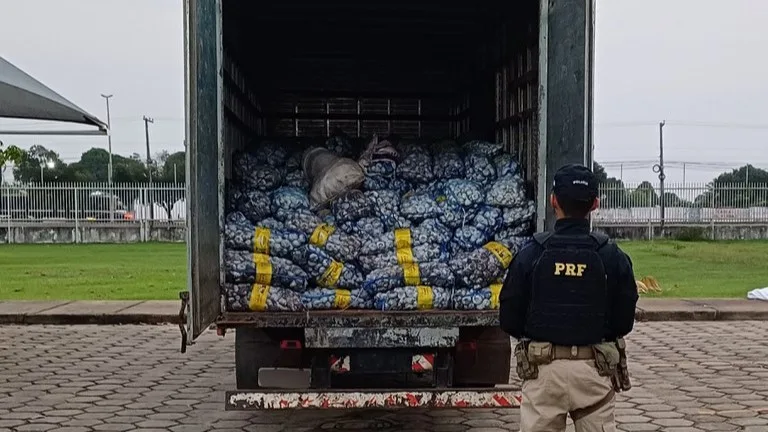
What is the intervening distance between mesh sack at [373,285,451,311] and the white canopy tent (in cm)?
688

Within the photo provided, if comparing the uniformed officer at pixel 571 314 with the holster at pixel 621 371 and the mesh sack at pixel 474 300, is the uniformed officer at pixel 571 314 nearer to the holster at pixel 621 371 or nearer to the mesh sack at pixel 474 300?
the holster at pixel 621 371

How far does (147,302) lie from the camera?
11750 millimetres

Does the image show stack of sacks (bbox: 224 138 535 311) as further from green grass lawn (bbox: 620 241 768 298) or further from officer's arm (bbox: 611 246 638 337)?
green grass lawn (bbox: 620 241 768 298)

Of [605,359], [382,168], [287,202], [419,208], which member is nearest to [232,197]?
[287,202]

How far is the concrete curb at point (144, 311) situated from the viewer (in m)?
10.7

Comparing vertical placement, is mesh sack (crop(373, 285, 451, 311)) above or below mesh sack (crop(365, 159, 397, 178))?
below

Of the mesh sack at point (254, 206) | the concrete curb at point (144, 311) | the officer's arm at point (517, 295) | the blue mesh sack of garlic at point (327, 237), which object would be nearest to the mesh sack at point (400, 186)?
the blue mesh sack of garlic at point (327, 237)

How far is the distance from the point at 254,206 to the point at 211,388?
2005 millimetres

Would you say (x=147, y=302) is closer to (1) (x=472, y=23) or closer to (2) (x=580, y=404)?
(1) (x=472, y=23)

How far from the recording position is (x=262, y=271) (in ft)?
17.3

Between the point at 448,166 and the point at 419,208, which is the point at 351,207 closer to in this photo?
the point at 419,208

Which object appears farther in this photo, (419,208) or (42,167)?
(42,167)

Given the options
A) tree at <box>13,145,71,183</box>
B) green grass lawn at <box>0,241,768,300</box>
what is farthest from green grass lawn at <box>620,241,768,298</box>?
tree at <box>13,145,71,183</box>

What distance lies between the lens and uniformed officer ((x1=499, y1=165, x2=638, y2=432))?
3637mm
